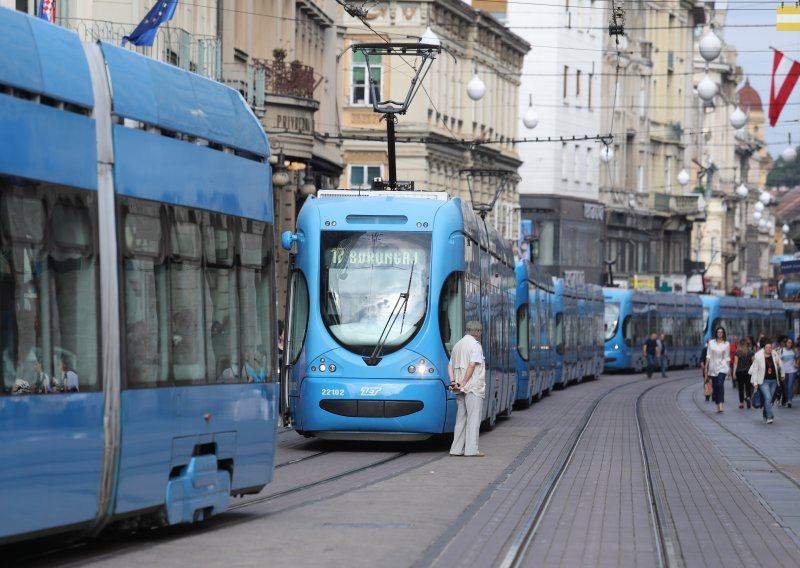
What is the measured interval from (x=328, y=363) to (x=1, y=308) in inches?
521

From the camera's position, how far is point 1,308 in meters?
10.0

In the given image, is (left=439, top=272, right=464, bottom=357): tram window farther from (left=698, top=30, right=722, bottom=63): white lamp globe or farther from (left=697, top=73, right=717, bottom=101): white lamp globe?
(left=697, top=73, right=717, bottom=101): white lamp globe

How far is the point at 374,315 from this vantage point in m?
23.2

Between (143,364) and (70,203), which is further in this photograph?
(143,364)

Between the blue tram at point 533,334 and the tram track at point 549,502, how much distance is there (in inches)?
422

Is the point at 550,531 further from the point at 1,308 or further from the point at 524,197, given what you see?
the point at 524,197

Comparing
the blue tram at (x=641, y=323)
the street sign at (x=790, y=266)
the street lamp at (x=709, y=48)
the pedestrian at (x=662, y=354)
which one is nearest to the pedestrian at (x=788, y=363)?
the street lamp at (x=709, y=48)

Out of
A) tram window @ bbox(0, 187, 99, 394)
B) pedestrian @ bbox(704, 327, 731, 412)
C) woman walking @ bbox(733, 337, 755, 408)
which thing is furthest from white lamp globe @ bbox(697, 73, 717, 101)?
tram window @ bbox(0, 187, 99, 394)

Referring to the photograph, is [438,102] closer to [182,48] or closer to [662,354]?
[662,354]

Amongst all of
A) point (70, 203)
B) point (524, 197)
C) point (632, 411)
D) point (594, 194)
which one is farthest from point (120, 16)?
point (594, 194)

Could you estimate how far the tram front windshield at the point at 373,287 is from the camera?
2317 cm

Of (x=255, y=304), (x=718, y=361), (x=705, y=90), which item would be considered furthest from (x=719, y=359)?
(x=255, y=304)

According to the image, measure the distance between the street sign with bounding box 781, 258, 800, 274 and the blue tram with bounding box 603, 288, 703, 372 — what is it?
10164 mm

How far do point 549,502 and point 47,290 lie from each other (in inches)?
289
